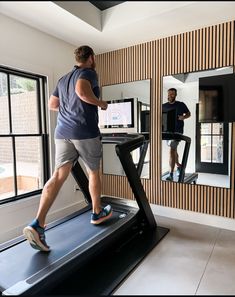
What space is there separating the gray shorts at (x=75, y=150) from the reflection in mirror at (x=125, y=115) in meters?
1.07

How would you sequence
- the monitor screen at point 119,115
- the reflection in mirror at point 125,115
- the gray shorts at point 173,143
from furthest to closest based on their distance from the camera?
the monitor screen at point 119,115 < the reflection in mirror at point 125,115 < the gray shorts at point 173,143

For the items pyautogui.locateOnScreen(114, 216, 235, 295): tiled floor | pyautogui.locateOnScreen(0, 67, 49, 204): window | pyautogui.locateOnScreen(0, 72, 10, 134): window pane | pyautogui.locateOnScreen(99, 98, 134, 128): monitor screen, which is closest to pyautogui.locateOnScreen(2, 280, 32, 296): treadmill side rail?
pyautogui.locateOnScreen(114, 216, 235, 295): tiled floor

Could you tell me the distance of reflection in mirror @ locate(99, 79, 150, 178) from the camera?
333 centimetres

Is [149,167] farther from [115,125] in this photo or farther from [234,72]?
[234,72]

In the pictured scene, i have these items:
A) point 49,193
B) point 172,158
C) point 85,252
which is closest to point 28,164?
point 49,193

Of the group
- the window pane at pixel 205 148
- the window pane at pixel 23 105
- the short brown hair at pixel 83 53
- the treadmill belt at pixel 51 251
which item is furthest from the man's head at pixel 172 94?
the window pane at pixel 23 105

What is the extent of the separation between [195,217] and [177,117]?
55.9 inches

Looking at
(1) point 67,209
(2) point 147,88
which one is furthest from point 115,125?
(1) point 67,209

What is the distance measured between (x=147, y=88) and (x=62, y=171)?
6.42 ft

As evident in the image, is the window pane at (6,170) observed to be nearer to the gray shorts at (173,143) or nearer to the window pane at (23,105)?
the window pane at (23,105)

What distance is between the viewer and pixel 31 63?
2.78 meters

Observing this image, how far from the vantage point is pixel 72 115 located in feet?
6.44

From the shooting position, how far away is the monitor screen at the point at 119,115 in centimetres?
347

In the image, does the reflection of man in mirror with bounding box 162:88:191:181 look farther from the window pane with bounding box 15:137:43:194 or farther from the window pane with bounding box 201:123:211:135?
the window pane with bounding box 15:137:43:194
